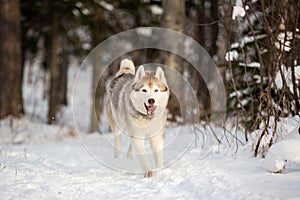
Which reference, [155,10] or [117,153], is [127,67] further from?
[155,10]

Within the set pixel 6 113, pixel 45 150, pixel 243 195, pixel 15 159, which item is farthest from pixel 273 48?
pixel 6 113

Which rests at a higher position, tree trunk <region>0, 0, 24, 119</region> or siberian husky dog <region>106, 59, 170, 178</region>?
tree trunk <region>0, 0, 24, 119</region>

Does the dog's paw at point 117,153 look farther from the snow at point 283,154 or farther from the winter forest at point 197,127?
the snow at point 283,154

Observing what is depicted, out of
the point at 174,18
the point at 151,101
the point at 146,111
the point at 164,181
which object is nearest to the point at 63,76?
Answer: the point at 174,18

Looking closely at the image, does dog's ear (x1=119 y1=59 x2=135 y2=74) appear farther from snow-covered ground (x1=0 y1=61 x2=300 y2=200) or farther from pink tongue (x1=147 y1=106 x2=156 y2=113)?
pink tongue (x1=147 y1=106 x2=156 y2=113)

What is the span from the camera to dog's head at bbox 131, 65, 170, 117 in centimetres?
521

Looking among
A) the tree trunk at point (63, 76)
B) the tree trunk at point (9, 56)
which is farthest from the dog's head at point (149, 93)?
the tree trunk at point (63, 76)

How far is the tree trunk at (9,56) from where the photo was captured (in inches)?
523

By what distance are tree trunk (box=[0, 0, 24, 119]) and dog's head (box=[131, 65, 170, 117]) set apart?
8741 millimetres

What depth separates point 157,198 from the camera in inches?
156

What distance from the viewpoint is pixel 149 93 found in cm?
520

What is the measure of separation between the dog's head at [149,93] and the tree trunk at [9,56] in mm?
8741

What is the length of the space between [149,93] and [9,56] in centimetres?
928

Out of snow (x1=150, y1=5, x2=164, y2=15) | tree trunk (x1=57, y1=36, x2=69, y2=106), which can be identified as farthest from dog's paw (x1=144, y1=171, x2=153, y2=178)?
tree trunk (x1=57, y1=36, x2=69, y2=106)
